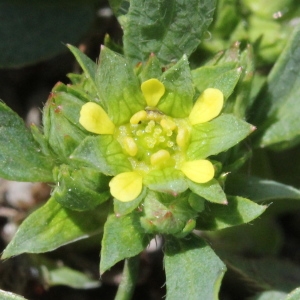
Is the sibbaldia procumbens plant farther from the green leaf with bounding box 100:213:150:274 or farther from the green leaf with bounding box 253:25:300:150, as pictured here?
the green leaf with bounding box 253:25:300:150

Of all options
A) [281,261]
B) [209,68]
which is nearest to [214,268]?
[209,68]

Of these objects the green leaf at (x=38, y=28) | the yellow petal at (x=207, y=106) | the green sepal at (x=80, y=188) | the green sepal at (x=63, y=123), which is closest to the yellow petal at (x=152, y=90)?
the yellow petal at (x=207, y=106)

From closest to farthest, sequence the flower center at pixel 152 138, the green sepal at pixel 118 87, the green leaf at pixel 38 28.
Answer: the green sepal at pixel 118 87 → the flower center at pixel 152 138 → the green leaf at pixel 38 28

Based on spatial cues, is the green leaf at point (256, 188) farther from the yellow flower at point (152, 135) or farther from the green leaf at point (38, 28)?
the green leaf at point (38, 28)

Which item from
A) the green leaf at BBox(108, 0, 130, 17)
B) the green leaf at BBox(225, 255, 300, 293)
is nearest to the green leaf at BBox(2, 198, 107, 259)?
the green leaf at BBox(225, 255, 300, 293)

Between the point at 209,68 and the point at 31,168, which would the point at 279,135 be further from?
the point at 31,168

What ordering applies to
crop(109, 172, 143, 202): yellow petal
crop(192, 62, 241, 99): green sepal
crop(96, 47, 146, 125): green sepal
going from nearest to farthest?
crop(109, 172, 143, 202): yellow petal < crop(96, 47, 146, 125): green sepal < crop(192, 62, 241, 99): green sepal
